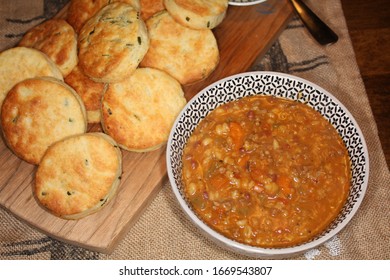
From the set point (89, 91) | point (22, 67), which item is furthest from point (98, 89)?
point (22, 67)

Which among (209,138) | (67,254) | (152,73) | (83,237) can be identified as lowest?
(67,254)

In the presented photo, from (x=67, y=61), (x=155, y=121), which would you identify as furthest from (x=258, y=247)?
(x=67, y=61)

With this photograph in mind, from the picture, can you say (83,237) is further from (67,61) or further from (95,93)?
(67,61)

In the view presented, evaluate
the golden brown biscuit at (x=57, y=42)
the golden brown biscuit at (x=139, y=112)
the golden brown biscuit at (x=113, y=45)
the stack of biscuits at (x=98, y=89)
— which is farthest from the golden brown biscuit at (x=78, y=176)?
the golden brown biscuit at (x=57, y=42)

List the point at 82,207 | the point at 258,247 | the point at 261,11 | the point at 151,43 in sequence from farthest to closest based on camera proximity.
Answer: the point at 261,11 < the point at 151,43 < the point at 82,207 < the point at 258,247

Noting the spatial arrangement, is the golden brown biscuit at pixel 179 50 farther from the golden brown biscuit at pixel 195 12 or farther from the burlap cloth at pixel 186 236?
the burlap cloth at pixel 186 236
